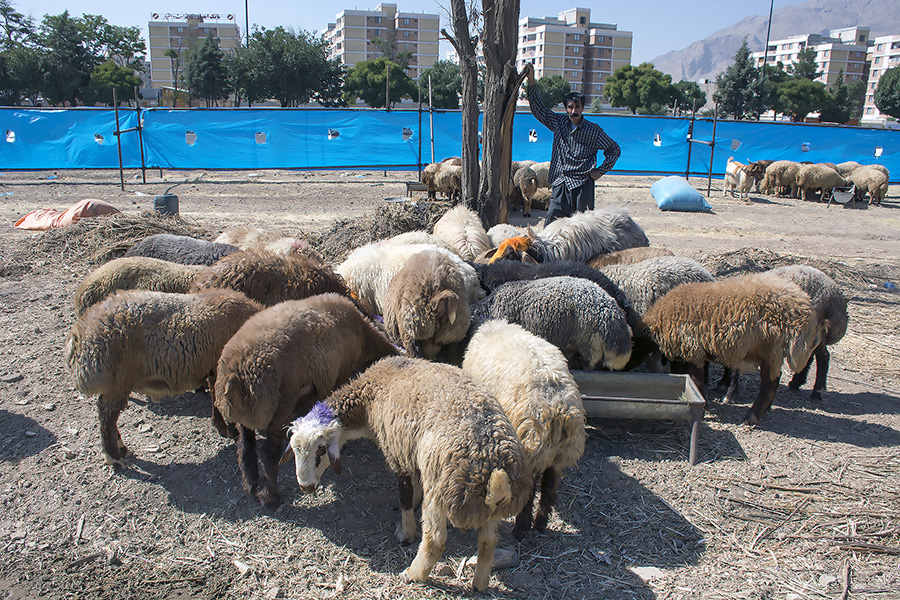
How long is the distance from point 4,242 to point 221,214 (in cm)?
378

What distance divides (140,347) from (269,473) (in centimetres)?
120

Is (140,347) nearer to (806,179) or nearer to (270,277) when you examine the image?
(270,277)

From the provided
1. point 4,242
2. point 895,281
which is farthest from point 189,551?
point 895,281

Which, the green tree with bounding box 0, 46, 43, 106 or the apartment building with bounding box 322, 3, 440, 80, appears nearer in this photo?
the green tree with bounding box 0, 46, 43, 106

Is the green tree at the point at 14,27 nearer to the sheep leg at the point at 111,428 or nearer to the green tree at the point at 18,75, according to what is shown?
the green tree at the point at 18,75

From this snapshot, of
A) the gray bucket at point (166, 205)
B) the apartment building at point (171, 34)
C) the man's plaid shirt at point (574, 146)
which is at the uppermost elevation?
the apartment building at point (171, 34)

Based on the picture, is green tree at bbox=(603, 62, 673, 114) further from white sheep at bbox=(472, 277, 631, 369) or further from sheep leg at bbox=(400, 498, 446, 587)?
sheep leg at bbox=(400, 498, 446, 587)

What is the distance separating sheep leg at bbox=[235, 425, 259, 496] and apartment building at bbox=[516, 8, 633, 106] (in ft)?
415

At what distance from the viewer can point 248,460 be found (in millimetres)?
3619

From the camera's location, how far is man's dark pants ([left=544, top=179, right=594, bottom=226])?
7.05m

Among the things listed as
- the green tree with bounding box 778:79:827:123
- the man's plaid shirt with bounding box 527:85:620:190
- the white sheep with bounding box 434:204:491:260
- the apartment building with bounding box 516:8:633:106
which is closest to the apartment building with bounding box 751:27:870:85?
the apartment building with bounding box 516:8:633:106

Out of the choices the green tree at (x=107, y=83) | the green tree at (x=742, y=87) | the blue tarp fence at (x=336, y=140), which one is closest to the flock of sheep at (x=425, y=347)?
the blue tarp fence at (x=336, y=140)

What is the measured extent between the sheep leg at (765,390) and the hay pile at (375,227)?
4421 millimetres

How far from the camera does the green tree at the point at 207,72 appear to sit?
4781 centimetres
